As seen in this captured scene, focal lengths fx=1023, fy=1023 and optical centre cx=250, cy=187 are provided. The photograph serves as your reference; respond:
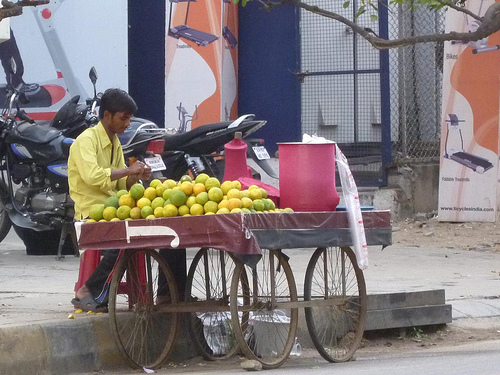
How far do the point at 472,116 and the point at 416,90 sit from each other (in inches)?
47.9

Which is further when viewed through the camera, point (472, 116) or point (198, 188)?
point (472, 116)

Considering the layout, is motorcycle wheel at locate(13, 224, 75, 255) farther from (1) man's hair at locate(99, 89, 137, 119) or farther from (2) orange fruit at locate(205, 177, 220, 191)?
(2) orange fruit at locate(205, 177, 220, 191)

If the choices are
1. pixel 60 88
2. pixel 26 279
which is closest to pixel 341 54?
pixel 60 88

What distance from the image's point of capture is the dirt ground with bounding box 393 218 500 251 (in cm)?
1182

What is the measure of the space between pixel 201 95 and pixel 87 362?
7.97 meters

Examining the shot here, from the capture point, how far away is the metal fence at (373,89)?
13602 millimetres

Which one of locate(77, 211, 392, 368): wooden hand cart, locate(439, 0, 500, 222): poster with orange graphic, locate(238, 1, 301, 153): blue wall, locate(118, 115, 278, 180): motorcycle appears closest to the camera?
locate(77, 211, 392, 368): wooden hand cart

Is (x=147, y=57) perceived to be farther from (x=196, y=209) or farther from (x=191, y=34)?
(x=196, y=209)

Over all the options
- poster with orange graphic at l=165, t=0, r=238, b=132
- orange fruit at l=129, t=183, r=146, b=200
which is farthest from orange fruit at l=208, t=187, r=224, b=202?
poster with orange graphic at l=165, t=0, r=238, b=132

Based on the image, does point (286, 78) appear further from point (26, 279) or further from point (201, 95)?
point (26, 279)

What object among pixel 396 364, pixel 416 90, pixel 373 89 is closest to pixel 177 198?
pixel 396 364

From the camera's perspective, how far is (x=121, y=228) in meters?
5.66

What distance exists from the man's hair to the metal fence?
755cm

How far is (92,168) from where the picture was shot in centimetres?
615
